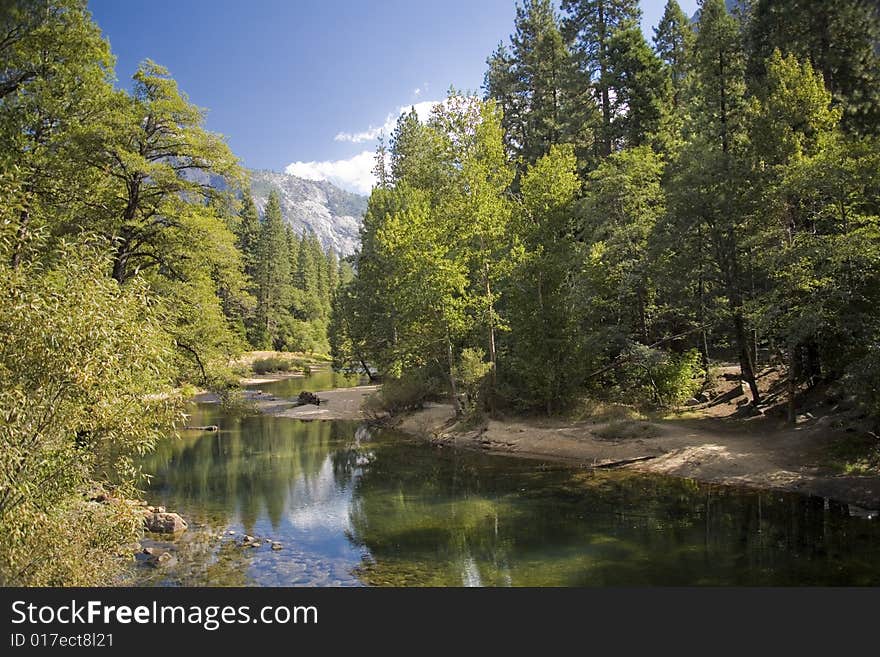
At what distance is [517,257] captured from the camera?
27.9 m

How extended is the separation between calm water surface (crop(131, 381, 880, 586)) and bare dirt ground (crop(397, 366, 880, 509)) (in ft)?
3.18

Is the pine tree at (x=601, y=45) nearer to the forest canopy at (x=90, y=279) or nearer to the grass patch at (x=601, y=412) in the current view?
the grass patch at (x=601, y=412)

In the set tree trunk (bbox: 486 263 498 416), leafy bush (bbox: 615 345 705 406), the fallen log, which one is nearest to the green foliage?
the fallen log

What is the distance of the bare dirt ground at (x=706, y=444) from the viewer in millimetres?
17953

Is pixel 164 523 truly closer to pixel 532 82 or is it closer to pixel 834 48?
pixel 834 48

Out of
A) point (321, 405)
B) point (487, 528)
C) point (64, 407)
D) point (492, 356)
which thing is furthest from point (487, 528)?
point (321, 405)

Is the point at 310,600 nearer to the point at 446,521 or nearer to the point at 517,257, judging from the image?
the point at 446,521

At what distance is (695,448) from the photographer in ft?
70.2

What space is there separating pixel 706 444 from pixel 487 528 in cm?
989

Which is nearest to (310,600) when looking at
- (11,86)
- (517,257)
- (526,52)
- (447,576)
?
(447,576)

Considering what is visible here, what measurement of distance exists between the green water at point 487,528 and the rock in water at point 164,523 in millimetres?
473

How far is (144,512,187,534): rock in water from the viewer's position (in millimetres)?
16141

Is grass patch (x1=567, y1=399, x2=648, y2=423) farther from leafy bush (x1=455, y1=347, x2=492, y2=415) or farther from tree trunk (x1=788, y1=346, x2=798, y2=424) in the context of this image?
tree trunk (x1=788, y1=346, x2=798, y2=424)

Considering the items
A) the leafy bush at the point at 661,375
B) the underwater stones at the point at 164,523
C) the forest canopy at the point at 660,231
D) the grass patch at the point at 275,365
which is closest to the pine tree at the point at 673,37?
the forest canopy at the point at 660,231
